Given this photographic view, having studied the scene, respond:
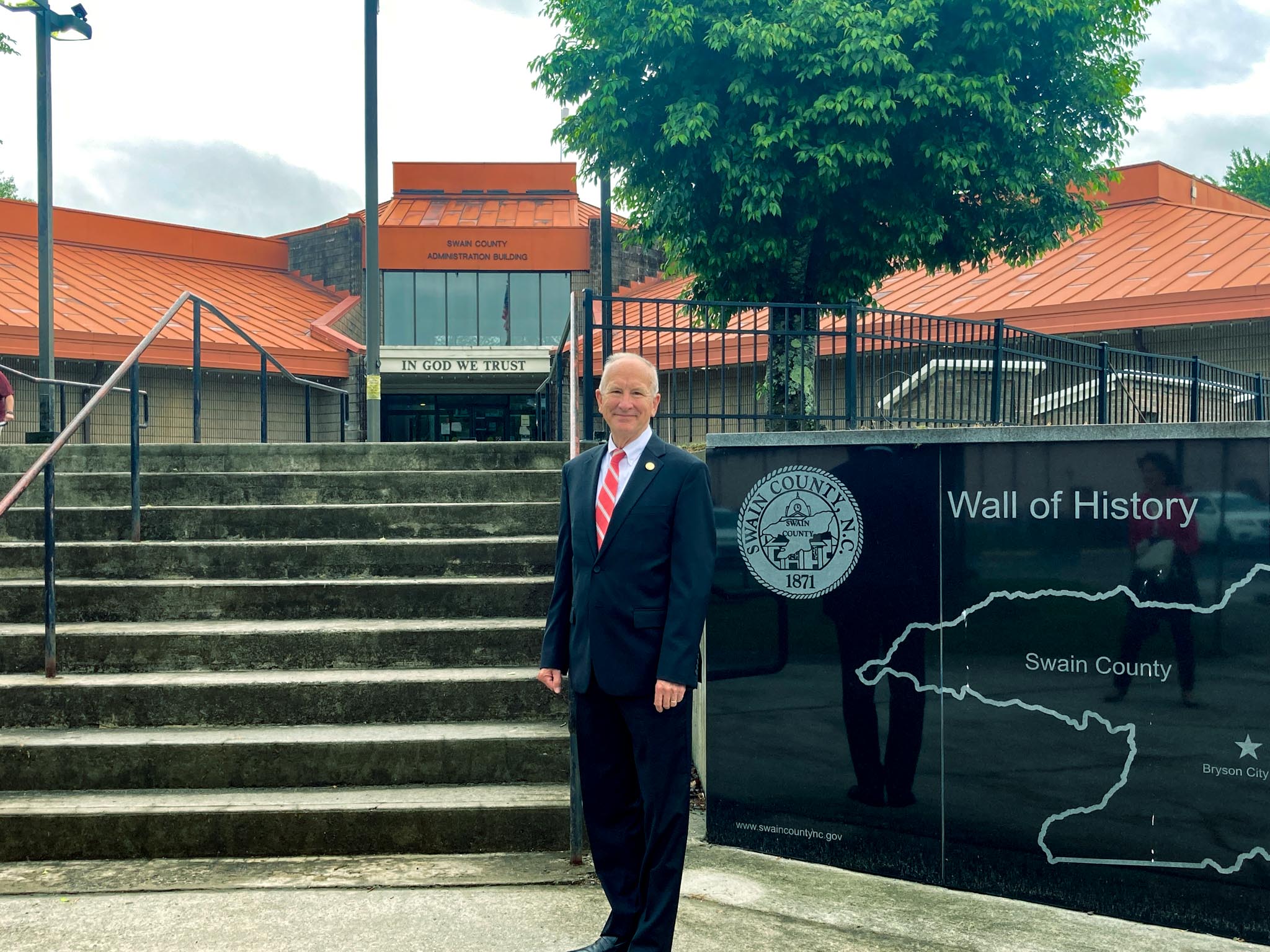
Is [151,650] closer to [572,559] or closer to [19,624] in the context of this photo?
[19,624]

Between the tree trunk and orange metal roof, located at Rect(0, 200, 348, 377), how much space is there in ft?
41.2

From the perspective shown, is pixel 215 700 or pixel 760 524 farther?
pixel 215 700

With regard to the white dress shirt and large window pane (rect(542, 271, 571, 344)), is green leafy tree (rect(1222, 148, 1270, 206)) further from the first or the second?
the white dress shirt

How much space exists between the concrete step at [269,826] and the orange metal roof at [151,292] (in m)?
15.9

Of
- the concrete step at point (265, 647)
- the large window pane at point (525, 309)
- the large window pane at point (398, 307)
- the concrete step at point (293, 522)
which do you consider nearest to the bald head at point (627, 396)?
the concrete step at point (265, 647)

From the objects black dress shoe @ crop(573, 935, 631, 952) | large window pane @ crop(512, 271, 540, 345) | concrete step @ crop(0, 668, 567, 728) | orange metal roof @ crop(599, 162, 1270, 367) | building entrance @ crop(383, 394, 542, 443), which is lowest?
black dress shoe @ crop(573, 935, 631, 952)

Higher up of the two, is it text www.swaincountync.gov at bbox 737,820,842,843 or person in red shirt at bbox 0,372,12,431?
person in red shirt at bbox 0,372,12,431

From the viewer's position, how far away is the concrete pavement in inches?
138

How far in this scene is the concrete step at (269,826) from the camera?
13.8 ft

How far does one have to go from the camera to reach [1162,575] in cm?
368

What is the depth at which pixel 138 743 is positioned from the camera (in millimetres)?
4535

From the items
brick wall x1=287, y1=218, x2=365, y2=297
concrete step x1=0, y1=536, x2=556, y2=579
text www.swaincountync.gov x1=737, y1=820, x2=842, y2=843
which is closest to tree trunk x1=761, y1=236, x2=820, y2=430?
concrete step x1=0, y1=536, x2=556, y2=579

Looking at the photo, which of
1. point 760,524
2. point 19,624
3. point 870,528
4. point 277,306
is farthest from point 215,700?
point 277,306

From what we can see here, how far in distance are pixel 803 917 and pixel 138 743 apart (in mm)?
2745
